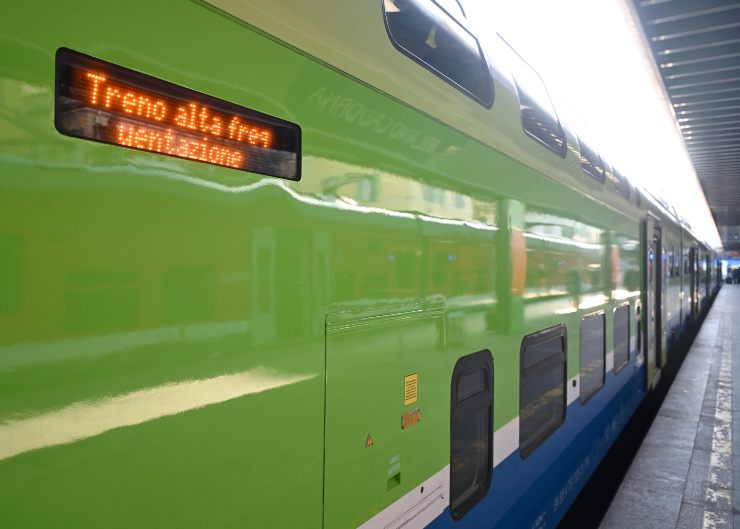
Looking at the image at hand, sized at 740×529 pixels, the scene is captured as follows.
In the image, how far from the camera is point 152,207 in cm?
108

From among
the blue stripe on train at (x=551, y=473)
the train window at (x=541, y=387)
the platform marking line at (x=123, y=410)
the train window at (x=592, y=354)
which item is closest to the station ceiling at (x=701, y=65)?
the train window at (x=592, y=354)

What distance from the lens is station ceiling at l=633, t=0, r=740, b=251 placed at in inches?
277

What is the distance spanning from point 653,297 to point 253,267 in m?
7.14

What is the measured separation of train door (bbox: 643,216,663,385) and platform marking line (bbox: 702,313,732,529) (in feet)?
3.17

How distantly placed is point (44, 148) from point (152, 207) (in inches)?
8.4

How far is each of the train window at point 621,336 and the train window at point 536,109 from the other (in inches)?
87.1

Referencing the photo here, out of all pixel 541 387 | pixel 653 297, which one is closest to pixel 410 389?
pixel 541 387

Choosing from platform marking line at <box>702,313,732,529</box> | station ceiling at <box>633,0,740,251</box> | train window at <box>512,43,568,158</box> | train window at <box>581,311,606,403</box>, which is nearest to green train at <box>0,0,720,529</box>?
train window at <box>512,43,568,158</box>

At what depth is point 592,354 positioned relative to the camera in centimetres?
430

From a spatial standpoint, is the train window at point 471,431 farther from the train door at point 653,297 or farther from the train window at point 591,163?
the train door at point 653,297

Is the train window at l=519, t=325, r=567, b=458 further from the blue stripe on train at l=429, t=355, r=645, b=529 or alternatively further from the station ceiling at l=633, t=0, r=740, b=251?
the station ceiling at l=633, t=0, r=740, b=251

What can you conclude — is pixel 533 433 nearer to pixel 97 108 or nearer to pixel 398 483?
pixel 398 483

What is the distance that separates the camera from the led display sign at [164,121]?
978mm

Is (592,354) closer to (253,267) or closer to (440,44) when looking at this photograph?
(440,44)
